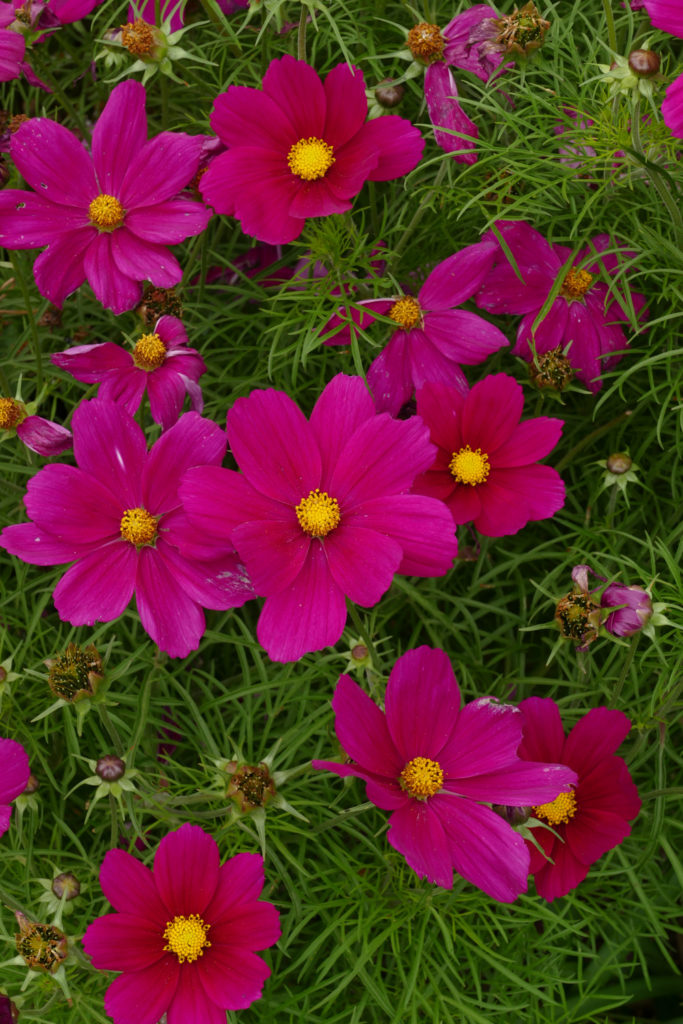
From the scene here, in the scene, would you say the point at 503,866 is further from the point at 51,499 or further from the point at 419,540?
the point at 51,499

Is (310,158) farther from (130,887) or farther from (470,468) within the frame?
(130,887)

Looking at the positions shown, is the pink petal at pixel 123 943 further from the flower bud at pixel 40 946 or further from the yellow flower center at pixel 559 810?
the yellow flower center at pixel 559 810

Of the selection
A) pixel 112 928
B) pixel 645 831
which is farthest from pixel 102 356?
pixel 645 831

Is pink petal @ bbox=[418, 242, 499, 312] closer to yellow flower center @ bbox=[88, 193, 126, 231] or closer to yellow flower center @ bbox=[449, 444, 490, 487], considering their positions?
yellow flower center @ bbox=[449, 444, 490, 487]

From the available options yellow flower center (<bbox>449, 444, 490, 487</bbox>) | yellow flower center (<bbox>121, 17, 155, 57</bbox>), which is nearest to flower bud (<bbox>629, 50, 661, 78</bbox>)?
yellow flower center (<bbox>449, 444, 490, 487</bbox>)

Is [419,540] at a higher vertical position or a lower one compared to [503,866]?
higher

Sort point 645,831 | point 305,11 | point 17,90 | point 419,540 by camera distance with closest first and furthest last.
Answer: point 419,540, point 305,11, point 645,831, point 17,90
